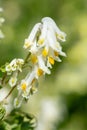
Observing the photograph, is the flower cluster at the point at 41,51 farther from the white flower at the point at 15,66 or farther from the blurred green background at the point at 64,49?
the blurred green background at the point at 64,49

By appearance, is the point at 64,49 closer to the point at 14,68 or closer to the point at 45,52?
the point at 14,68

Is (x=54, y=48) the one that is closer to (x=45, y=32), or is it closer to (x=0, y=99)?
(x=45, y=32)

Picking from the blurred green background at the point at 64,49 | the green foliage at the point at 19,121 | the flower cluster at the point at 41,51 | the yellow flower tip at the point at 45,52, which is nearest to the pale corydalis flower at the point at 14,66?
the flower cluster at the point at 41,51

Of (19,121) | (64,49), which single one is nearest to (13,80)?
(19,121)

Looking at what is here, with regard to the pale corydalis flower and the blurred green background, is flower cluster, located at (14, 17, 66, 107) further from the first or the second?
the blurred green background

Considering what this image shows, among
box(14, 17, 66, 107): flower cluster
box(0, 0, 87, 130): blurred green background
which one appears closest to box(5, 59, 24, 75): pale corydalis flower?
box(14, 17, 66, 107): flower cluster

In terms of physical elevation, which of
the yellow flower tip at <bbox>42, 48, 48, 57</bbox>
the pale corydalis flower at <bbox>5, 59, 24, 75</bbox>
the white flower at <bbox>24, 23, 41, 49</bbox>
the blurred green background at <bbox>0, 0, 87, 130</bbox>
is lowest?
the pale corydalis flower at <bbox>5, 59, 24, 75</bbox>
